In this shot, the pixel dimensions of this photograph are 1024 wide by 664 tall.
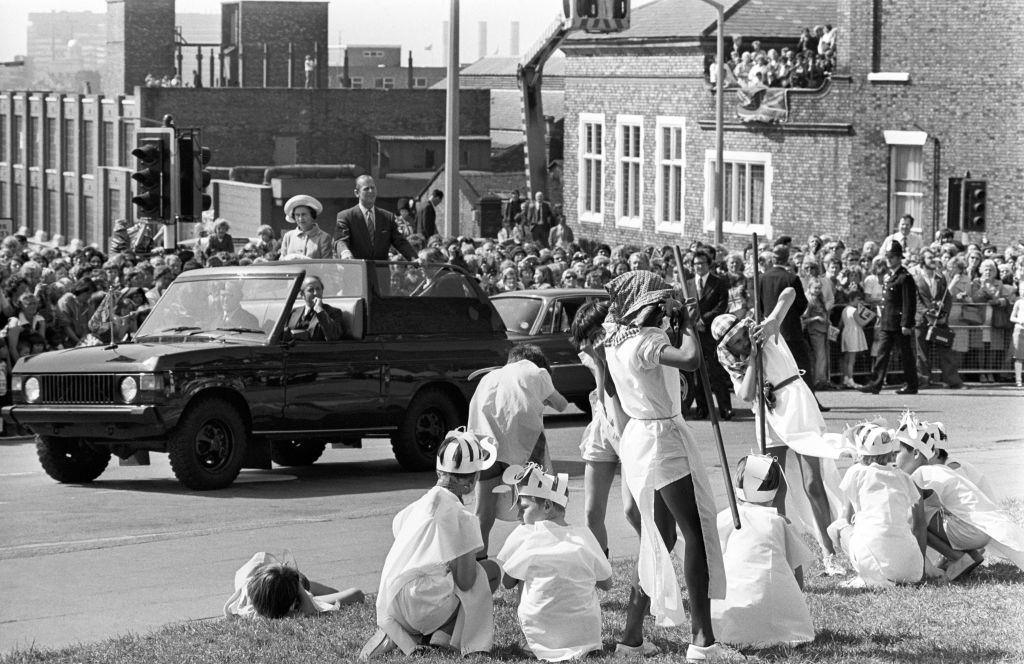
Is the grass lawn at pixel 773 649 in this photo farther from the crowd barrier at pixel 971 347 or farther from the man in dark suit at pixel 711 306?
the crowd barrier at pixel 971 347

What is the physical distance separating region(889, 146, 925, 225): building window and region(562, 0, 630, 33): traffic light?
6.59 m

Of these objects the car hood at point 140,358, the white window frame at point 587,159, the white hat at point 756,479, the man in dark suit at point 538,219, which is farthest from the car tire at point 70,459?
the white window frame at point 587,159

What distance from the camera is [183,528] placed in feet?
40.9

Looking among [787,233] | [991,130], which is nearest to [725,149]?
[787,233]

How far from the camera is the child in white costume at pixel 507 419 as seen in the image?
10.1 meters

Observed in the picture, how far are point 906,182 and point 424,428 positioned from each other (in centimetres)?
2346

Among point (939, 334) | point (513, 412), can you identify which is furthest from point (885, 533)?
point (939, 334)

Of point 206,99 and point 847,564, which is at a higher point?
point 206,99

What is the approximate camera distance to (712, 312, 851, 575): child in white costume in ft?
33.9

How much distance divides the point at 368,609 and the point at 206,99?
66096 millimetres

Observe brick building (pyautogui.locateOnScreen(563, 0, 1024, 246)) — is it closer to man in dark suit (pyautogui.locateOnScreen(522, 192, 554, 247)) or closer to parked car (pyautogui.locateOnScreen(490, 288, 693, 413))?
man in dark suit (pyautogui.locateOnScreen(522, 192, 554, 247))

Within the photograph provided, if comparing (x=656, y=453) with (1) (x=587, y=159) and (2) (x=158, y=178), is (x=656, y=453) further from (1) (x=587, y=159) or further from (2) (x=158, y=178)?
(1) (x=587, y=159)

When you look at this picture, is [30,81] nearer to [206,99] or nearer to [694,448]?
[206,99]

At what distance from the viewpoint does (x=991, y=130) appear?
34.8m
